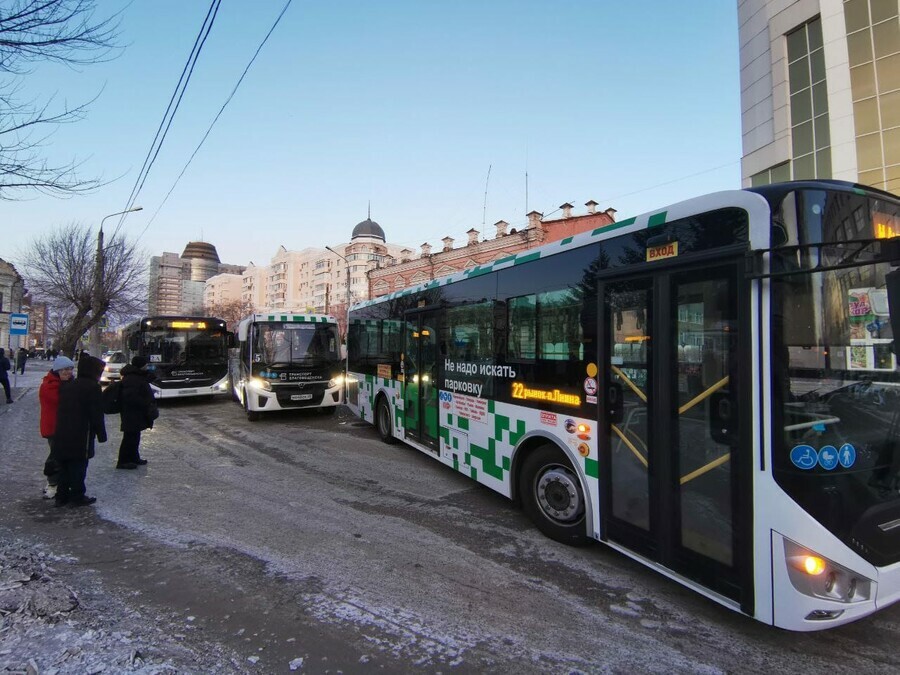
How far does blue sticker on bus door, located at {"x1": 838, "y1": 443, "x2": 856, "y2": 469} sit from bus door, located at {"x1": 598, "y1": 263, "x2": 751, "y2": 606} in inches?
19.7

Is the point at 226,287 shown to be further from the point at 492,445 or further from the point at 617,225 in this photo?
the point at 617,225

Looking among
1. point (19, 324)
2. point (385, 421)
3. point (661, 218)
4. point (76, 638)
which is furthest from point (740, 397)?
point (19, 324)

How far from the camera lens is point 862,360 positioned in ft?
9.26

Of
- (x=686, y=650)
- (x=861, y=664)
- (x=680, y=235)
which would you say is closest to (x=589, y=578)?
(x=686, y=650)

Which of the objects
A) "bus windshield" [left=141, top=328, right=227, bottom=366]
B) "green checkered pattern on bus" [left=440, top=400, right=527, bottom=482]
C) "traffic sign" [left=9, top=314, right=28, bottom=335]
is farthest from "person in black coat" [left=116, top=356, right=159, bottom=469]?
"traffic sign" [left=9, top=314, right=28, bottom=335]

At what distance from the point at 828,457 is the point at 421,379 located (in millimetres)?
5383

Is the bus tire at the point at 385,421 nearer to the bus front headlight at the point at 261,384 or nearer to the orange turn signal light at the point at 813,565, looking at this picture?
the bus front headlight at the point at 261,384

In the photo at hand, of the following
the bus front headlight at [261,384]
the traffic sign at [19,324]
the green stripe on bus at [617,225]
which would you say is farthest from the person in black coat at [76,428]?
the traffic sign at [19,324]

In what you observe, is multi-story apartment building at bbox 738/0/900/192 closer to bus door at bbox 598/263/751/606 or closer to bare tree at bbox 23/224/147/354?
bus door at bbox 598/263/751/606

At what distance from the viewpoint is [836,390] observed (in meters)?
2.76

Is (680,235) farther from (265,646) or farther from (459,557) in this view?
(265,646)

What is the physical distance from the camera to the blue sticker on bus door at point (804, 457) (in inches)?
103

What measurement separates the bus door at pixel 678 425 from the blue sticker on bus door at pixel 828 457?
1.23 feet

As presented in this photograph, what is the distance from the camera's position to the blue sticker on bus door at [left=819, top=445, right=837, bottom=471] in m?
2.63
